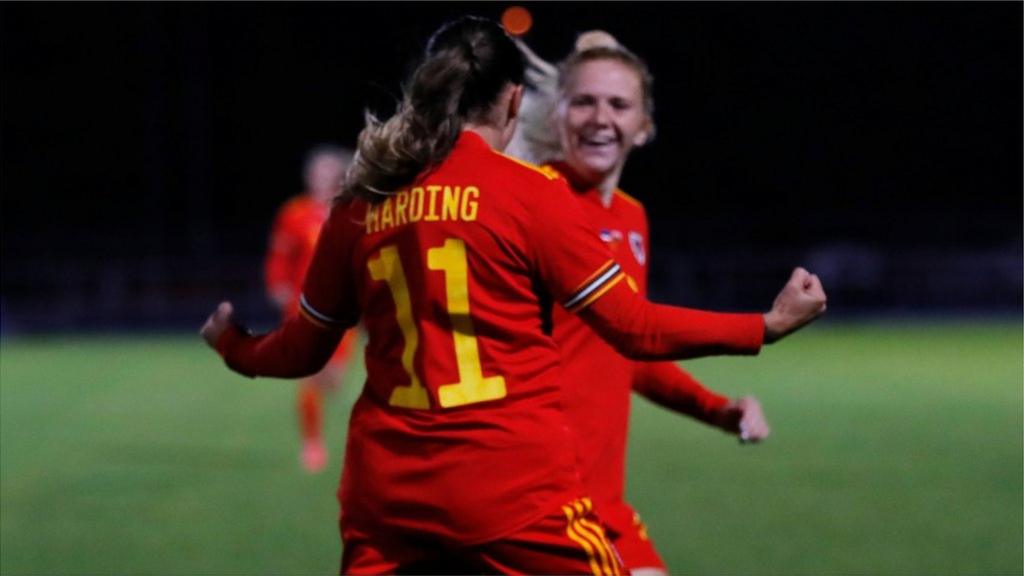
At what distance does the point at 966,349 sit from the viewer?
714 inches

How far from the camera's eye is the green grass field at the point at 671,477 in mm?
6660

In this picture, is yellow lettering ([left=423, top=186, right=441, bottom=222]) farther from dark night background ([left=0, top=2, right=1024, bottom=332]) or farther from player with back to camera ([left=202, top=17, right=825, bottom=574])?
dark night background ([left=0, top=2, right=1024, bottom=332])

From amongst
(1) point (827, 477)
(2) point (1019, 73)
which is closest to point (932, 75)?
(2) point (1019, 73)

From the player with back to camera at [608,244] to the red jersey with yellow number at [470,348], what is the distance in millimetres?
733

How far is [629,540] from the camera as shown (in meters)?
3.81

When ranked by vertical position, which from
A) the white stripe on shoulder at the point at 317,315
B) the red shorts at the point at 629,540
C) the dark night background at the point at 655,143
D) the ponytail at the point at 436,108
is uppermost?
the dark night background at the point at 655,143

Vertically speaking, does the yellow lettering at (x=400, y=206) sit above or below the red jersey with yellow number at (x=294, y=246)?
below

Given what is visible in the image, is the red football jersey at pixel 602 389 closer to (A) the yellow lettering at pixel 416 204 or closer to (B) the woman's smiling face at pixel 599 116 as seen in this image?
(B) the woman's smiling face at pixel 599 116

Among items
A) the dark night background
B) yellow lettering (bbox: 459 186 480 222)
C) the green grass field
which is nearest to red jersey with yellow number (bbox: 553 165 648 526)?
yellow lettering (bbox: 459 186 480 222)

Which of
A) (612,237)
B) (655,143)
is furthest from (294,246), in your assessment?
(655,143)

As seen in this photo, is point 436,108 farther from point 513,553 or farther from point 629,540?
point 629,540

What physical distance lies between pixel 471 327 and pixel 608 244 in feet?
3.42

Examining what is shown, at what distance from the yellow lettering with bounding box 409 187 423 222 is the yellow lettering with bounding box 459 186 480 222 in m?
0.09

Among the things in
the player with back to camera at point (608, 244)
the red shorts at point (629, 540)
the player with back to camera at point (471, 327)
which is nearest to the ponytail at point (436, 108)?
the player with back to camera at point (471, 327)
